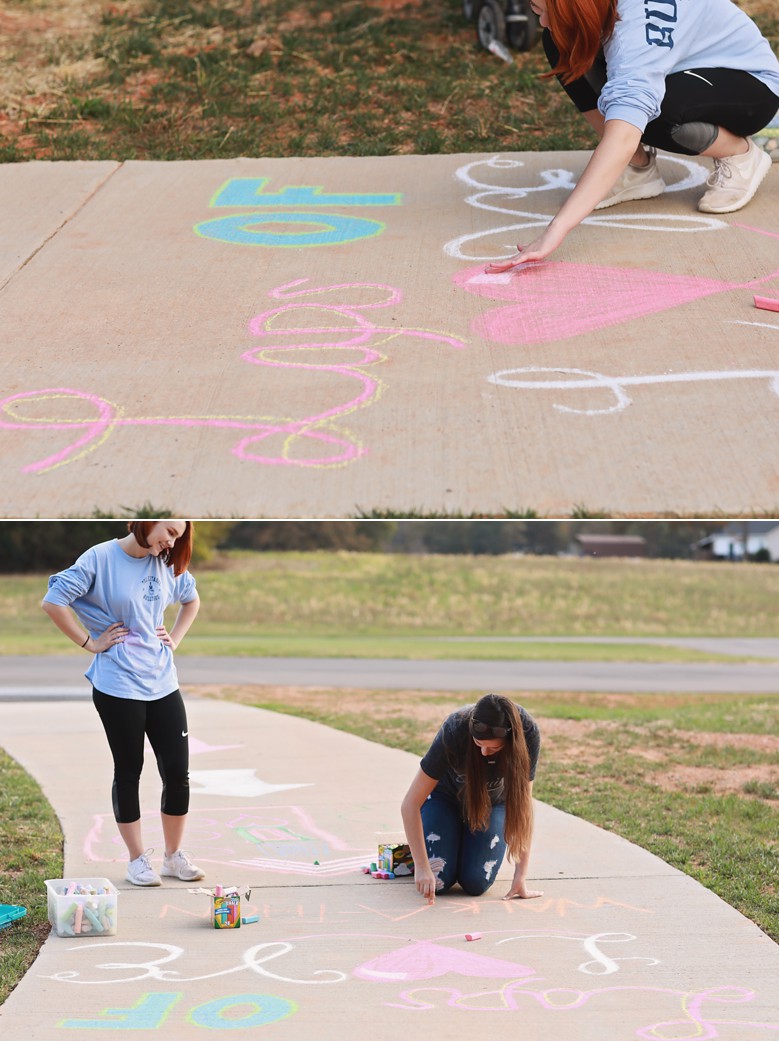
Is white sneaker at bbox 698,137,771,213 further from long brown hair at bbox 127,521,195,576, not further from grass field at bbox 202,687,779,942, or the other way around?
long brown hair at bbox 127,521,195,576

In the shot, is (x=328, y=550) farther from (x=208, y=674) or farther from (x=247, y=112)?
(x=247, y=112)

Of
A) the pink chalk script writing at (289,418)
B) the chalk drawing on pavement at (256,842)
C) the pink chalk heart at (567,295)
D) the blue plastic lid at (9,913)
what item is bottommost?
the chalk drawing on pavement at (256,842)

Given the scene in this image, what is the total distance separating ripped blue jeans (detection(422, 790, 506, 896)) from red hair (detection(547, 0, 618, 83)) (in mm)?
3654

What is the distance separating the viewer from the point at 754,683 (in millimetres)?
10055

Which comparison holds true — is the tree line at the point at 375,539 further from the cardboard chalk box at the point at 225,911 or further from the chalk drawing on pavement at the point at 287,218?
the cardboard chalk box at the point at 225,911

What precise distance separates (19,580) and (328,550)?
3.73 m

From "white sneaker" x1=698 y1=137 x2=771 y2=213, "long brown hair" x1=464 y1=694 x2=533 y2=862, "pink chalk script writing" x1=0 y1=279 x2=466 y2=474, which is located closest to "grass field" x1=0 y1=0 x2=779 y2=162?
"white sneaker" x1=698 y1=137 x2=771 y2=213

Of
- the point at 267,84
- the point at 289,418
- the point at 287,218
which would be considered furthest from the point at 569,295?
the point at 267,84

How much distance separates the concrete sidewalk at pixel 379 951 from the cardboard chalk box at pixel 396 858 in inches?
2.1

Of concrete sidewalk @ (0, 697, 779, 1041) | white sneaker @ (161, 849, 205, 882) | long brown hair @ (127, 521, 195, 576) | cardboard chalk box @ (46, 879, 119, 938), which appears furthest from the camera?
white sneaker @ (161, 849, 205, 882)

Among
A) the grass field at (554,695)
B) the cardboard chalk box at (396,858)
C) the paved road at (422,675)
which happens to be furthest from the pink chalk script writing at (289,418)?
the paved road at (422,675)

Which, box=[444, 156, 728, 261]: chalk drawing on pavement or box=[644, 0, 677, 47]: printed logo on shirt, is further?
box=[444, 156, 728, 261]: chalk drawing on pavement

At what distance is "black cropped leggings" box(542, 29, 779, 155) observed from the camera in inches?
245

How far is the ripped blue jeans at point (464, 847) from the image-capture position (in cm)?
422
